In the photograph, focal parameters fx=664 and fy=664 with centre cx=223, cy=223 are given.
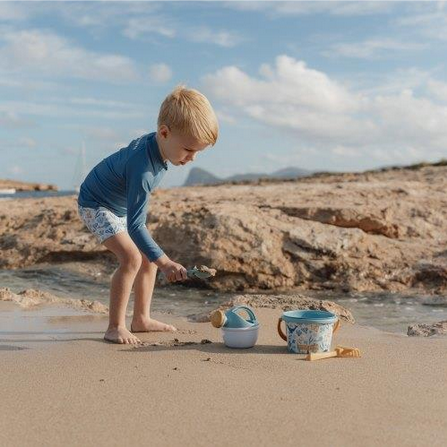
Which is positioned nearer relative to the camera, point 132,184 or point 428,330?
point 132,184

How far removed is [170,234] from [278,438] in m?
5.49

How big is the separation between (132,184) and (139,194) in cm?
7

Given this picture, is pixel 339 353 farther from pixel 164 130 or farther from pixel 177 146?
pixel 164 130

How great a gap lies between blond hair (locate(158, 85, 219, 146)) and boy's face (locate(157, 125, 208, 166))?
0.03 m

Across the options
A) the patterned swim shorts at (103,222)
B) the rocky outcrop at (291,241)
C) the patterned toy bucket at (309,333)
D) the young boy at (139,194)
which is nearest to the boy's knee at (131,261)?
the young boy at (139,194)

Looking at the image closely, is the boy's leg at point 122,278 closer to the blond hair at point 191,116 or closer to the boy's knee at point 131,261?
the boy's knee at point 131,261

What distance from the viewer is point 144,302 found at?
4.25 meters

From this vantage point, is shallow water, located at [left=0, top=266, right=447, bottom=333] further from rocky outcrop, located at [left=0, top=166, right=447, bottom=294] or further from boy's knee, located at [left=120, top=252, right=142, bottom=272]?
boy's knee, located at [left=120, top=252, right=142, bottom=272]

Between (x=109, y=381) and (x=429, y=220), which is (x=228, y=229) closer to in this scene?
(x=429, y=220)

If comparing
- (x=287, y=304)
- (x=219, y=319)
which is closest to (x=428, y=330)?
(x=287, y=304)

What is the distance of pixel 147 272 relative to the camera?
4250mm

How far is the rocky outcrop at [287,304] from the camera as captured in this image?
15.4 ft

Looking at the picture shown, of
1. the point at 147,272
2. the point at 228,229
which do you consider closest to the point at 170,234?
the point at 228,229

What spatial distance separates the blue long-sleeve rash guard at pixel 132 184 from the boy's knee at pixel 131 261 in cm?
18
